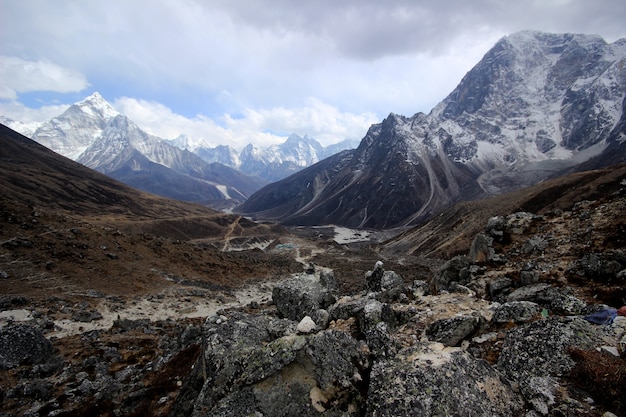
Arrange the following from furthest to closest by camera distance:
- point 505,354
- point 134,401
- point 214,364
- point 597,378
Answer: point 134,401, point 214,364, point 505,354, point 597,378

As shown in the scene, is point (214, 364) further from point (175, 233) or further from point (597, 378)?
point (175, 233)

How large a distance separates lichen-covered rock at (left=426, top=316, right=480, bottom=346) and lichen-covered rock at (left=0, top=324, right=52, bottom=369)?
20.0m

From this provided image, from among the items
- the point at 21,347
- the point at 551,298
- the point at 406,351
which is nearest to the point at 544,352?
the point at 406,351

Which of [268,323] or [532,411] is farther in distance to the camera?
[268,323]

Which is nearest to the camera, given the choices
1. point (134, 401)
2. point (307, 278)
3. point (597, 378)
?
point (597, 378)

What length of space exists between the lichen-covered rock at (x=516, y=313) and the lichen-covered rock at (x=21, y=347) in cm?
2214

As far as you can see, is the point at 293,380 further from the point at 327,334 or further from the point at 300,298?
the point at 300,298

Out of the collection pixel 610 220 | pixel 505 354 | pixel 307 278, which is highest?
pixel 610 220

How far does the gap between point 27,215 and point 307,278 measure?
37.6 meters

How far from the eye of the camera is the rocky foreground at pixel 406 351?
654 centimetres

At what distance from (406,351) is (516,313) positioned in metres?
5.72

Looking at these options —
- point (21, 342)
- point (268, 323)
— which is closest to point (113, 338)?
point (21, 342)

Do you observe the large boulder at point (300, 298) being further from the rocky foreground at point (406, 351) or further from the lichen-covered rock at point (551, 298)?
the lichen-covered rock at point (551, 298)

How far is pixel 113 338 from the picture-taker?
2180cm
